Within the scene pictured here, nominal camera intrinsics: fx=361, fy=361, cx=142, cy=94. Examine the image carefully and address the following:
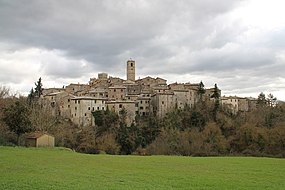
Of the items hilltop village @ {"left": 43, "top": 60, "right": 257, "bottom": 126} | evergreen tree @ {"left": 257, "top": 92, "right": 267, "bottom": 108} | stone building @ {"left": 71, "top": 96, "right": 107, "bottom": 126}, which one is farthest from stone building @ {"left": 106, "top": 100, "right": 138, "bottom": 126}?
evergreen tree @ {"left": 257, "top": 92, "right": 267, "bottom": 108}

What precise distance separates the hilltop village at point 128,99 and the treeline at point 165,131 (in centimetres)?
368

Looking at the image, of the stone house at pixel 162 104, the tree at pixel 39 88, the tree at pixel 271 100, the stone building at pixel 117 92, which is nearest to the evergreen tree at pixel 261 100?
the tree at pixel 271 100

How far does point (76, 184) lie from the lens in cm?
1725

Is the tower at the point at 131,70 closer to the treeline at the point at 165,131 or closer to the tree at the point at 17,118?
the treeline at the point at 165,131

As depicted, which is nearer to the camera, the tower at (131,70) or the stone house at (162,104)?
the stone house at (162,104)

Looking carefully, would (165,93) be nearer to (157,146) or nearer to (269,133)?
(157,146)

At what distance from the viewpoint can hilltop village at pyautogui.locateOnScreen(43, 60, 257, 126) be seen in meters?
90.6

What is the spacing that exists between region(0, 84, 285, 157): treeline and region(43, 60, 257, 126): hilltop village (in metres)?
3.68

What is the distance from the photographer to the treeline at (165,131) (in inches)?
2227

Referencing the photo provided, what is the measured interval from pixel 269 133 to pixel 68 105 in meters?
49.4

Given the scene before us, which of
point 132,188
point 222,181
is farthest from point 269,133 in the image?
point 132,188

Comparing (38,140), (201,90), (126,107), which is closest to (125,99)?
(126,107)

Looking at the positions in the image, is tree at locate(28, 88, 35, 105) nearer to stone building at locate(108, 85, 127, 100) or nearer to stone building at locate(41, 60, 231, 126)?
stone building at locate(41, 60, 231, 126)

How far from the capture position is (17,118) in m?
50.6
